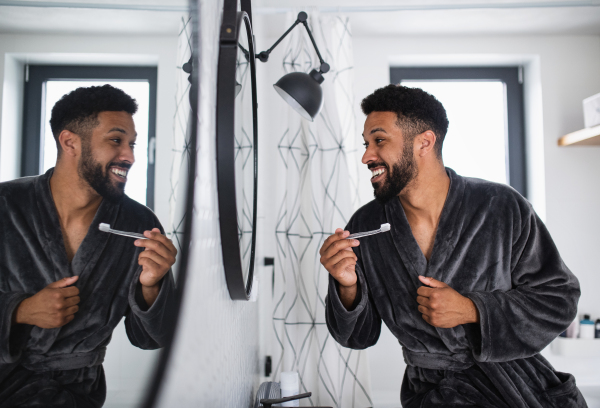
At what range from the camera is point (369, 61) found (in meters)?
1.84

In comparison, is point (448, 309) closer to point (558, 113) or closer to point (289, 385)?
point (289, 385)

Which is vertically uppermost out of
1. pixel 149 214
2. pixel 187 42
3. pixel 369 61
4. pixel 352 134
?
pixel 369 61

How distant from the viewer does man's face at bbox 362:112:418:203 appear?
42.2 inches

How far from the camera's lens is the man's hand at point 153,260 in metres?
0.22

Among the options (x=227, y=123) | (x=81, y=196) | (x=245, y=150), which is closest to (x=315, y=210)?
(x=245, y=150)

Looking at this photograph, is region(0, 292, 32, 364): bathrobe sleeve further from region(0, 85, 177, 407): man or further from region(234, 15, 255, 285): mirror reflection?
region(234, 15, 255, 285): mirror reflection

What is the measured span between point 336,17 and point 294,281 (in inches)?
39.3

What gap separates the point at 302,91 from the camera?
1009 millimetres

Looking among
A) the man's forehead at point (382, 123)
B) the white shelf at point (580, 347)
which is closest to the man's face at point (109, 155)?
the man's forehead at point (382, 123)

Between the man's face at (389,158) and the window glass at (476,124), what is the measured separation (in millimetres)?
1013

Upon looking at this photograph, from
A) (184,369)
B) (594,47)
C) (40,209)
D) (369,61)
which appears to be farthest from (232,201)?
(594,47)

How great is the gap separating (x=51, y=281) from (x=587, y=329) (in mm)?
2161

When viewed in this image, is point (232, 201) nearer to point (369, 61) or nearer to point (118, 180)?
point (118, 180)

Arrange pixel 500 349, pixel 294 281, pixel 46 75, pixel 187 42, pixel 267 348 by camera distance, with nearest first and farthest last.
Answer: pixel 46 75, pixel 187 42, pixel 500 349, pixel 294 281, pixel 267 348
